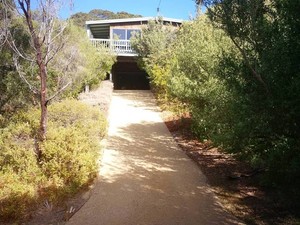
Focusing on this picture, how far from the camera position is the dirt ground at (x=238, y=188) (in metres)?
6.80

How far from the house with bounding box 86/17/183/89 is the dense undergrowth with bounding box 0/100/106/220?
16492 mm

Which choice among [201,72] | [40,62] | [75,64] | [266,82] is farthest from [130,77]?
[266,82]

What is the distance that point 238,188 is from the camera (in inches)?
331

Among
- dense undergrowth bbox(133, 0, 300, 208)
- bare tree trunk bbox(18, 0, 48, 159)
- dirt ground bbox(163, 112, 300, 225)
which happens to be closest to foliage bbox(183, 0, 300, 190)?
dense undergrowth bbox(133, 0, 300, 208)

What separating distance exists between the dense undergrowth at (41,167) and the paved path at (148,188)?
2.54ft

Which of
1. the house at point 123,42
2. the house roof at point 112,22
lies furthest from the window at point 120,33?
the house roof at point 112,22

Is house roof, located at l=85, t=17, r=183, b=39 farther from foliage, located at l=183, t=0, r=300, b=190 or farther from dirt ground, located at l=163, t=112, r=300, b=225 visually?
foliage, located at l=183, t=0, r=300, b=190

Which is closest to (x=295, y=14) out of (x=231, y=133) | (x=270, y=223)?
(x=231, y=133)

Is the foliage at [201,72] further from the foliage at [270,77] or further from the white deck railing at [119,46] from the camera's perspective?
the white deck railing at [119,46]

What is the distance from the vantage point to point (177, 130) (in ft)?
48.4

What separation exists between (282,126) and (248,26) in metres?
2.01

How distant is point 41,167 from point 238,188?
18.7 feet

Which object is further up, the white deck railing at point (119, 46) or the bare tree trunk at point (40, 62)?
the white deck railing at point (119, 46)

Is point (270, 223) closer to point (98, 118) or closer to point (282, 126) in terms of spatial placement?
point (282, 126)
